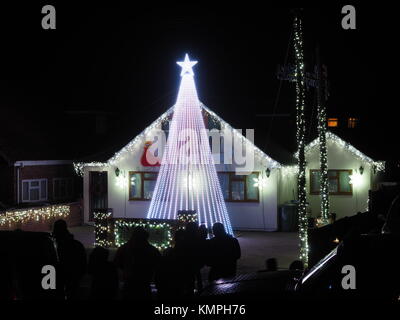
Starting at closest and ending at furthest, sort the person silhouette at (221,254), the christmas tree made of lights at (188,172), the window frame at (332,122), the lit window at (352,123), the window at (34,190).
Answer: the person silhouette at (221,254) → the christmas tree made of lights at (188,172) → the window at (34,190) → the window frame at (332,122) → the lit window at (352,123)

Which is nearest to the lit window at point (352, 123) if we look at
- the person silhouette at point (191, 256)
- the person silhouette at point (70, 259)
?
the person silhouette at point (191, 256)

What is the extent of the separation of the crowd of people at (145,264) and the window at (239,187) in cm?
1379

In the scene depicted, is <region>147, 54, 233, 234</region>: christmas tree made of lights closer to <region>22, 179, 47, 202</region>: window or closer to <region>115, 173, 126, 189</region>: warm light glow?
<region>115, 173, 126, 189</region>: warm light glow

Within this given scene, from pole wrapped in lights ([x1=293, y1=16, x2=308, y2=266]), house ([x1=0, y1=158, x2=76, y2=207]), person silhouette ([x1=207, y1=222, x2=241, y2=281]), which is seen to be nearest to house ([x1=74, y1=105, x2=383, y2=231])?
house ([x1=0, y1=158, x2=76, y2=207])

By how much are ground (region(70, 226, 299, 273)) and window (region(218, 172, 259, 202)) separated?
5.00 ft

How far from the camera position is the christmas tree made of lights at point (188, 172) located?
68.0 feet

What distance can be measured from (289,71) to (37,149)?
1627cm

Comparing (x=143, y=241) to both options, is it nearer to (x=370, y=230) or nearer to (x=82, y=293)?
(x=82, y=293)

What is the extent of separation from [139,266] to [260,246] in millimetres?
11035

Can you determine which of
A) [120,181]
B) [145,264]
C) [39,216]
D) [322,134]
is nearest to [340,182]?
[322,134]

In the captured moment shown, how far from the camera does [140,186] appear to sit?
2534 centimetres

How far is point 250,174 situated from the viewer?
24125mm

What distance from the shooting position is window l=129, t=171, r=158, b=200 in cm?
2527

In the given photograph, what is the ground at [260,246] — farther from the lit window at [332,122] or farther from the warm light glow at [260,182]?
the lit window at [332,122]
